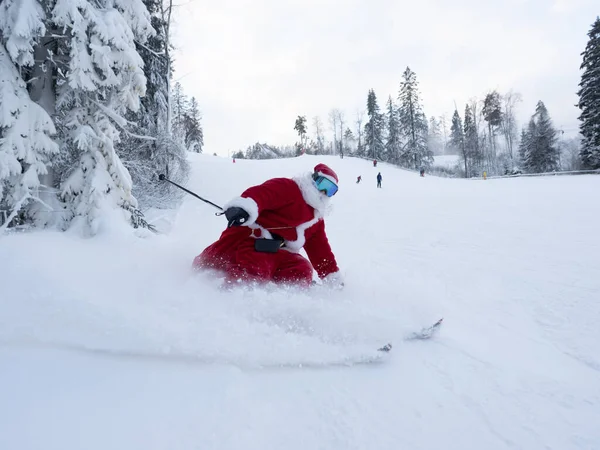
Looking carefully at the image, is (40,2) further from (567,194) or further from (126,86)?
(567,194)

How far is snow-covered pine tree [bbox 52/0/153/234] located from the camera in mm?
4848

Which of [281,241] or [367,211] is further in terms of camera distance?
[367,211]

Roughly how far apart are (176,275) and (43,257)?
1011 mm

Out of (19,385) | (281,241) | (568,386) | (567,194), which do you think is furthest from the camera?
(567,194)

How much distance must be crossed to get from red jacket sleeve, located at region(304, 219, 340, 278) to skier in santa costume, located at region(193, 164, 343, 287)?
3 cm

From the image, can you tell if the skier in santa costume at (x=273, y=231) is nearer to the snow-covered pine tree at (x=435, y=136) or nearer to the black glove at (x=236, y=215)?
the black glove at (x=236, y=215)

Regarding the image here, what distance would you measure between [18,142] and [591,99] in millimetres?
36759

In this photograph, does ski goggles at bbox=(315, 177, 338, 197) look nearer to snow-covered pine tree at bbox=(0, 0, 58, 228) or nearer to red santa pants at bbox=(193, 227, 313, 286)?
red santa pants at bbox=(193, 227, 313, 286)

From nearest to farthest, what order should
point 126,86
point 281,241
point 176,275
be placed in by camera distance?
point 176,275 < point 281,241 < point 126,86

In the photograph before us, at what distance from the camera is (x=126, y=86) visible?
17.9 feet

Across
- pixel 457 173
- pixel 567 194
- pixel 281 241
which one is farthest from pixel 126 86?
pixel 457 173

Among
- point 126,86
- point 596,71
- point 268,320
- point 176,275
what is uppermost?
point 596,71

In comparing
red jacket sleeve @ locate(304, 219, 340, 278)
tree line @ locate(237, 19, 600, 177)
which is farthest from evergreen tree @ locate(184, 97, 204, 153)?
red jacket sleeve @ locate(304, 219, 340, 278)

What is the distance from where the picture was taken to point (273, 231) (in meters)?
3.09
